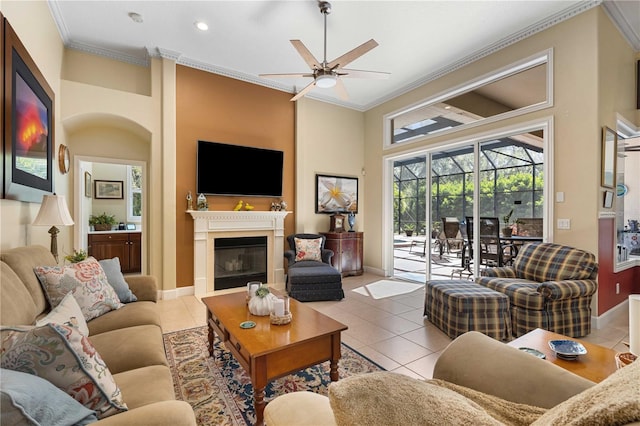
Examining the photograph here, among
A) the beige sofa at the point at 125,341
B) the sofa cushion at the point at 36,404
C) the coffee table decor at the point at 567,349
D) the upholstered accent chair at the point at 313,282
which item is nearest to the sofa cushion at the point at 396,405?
the beige sofa at the point at 125,341

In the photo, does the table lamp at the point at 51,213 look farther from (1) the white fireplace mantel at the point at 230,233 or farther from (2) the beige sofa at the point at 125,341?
(1) the white fireplace mantel at the point at 230,233

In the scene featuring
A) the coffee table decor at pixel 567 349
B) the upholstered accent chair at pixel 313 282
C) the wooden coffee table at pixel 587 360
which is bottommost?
the upholstered accent chair at pixel 313 282

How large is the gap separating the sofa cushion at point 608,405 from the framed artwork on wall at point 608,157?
3680 mm

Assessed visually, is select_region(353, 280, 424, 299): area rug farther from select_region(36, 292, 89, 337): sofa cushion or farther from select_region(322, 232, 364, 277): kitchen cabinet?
select_region(36, 292, 89, 337): sofa cushion

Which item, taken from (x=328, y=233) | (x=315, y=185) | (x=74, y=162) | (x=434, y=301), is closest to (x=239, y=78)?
(x=315, y=185)

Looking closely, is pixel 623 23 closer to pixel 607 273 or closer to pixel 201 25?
pixel 607 273

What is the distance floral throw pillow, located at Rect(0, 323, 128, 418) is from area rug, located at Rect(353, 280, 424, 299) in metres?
3.78

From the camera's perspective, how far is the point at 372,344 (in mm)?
2826

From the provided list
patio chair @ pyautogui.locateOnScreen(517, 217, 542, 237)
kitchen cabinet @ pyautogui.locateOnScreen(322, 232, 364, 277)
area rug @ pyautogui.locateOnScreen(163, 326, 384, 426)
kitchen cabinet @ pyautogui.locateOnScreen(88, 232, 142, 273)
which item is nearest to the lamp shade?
area rug @ pyautogui.locateOnScreen(163, 326, 384, 426)

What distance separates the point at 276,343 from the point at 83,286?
1.47 meters

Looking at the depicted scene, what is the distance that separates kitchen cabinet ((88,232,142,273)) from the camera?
5.62m

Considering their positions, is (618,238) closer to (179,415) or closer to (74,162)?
(179,415)

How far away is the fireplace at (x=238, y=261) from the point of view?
15.3 ft

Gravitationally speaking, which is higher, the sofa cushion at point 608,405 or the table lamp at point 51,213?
the table lamp at point 51,213
